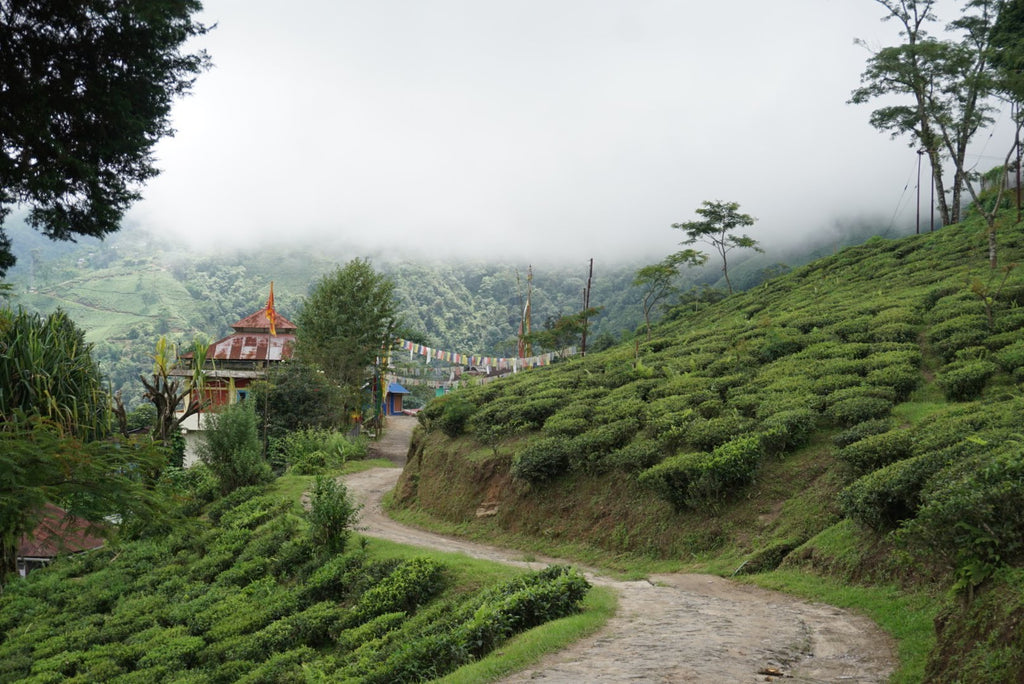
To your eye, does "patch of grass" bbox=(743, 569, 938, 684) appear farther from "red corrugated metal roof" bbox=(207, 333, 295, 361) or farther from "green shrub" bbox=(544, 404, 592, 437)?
"red corrugated metal roof" bbox=(207, 333, 295, 361)

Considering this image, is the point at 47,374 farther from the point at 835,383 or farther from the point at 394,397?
the point at 394,397

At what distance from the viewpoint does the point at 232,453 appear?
23547 millimetres

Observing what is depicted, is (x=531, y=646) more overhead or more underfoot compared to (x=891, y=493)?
more underfoot

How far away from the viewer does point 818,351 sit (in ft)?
56.0

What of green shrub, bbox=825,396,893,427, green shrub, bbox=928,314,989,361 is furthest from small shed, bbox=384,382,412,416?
green shrub, bbox=825,396,893,427

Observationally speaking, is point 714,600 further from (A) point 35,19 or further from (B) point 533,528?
(A) point 35,19

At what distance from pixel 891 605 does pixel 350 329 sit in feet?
101

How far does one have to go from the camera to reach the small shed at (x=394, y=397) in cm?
6333

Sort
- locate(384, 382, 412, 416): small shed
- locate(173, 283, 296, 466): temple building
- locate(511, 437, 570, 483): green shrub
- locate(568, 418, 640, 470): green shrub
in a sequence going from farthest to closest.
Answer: locate(384, 382, 412, 416): small shed < locate(173, 283, 296, 466): temple building < locate(511, 437, 570, 483): green shrub < locate(568, 418, 640, 470): green shrub

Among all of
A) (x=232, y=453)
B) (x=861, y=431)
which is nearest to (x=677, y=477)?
(x=861, y=431)

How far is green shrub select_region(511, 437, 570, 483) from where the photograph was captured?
15.2 metres

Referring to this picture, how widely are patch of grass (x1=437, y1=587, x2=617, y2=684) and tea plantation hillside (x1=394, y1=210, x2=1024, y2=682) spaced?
120 inches

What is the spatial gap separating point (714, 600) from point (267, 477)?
18488 mm

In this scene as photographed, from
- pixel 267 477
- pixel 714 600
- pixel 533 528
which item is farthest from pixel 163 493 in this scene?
pixel 267 477
